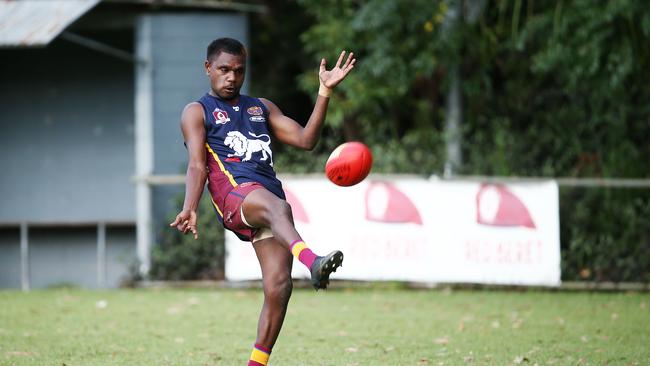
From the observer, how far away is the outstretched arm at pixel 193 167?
20.7 feet

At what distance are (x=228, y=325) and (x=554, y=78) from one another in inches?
378

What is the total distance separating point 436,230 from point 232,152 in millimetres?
7804

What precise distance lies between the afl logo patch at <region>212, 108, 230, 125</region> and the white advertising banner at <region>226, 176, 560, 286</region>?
7.40 m

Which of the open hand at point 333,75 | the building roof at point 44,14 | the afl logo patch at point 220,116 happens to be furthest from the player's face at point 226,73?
the building roof at point 44,14

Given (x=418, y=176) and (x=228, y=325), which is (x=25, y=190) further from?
(x=228, y=325)

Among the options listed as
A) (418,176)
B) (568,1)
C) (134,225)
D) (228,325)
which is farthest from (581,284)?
(134,225)

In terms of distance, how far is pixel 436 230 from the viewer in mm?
14016

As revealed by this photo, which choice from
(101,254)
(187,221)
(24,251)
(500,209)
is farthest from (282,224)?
(24,251)

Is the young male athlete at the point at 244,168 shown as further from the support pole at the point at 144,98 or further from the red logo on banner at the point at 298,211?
the support pole at the point at 144,98

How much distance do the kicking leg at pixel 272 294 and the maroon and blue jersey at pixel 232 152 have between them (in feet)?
1.25

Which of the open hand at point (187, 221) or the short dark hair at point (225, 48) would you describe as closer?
the open hand at point (187, 221)

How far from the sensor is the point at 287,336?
968cm

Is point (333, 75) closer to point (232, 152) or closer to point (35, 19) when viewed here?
point (232, 152)

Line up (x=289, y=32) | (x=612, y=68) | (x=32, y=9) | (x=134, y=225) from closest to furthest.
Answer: (x=612, y=68)
(x=32, y=9)
(x=134, y=225)
(x=289, y=32)
